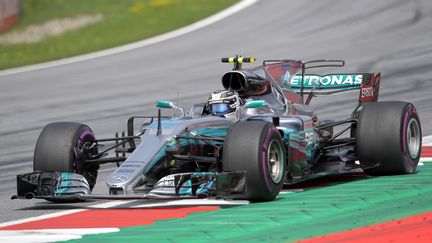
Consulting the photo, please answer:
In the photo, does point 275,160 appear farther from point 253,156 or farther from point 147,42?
point 147,42

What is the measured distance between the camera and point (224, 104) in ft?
39.9

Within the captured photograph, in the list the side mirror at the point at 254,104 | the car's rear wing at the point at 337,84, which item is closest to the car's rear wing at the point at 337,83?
the car's rear wing at the point at 337,84

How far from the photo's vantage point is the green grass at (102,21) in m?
28.4

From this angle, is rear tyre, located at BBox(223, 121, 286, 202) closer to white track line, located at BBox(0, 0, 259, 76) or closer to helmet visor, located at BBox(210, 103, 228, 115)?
helmet visor, located at BBox(210, 103, 228, 115)

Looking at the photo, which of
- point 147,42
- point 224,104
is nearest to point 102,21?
point 147,42

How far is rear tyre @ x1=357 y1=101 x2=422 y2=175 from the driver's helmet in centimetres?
135

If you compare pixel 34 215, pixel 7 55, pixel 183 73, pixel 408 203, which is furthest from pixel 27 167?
pixel 7 55

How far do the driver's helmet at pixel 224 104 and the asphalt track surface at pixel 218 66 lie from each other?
2.97 m

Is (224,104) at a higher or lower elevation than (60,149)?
higher

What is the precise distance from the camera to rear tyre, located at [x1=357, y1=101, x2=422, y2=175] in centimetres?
1188

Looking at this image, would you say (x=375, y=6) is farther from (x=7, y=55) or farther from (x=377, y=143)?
(x=377, y=143)

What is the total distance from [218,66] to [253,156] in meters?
14.5

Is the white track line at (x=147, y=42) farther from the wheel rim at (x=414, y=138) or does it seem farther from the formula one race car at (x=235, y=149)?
the wheel rim at (x=414, y=138)

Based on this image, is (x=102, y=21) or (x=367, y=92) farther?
(x=102, y=21)
